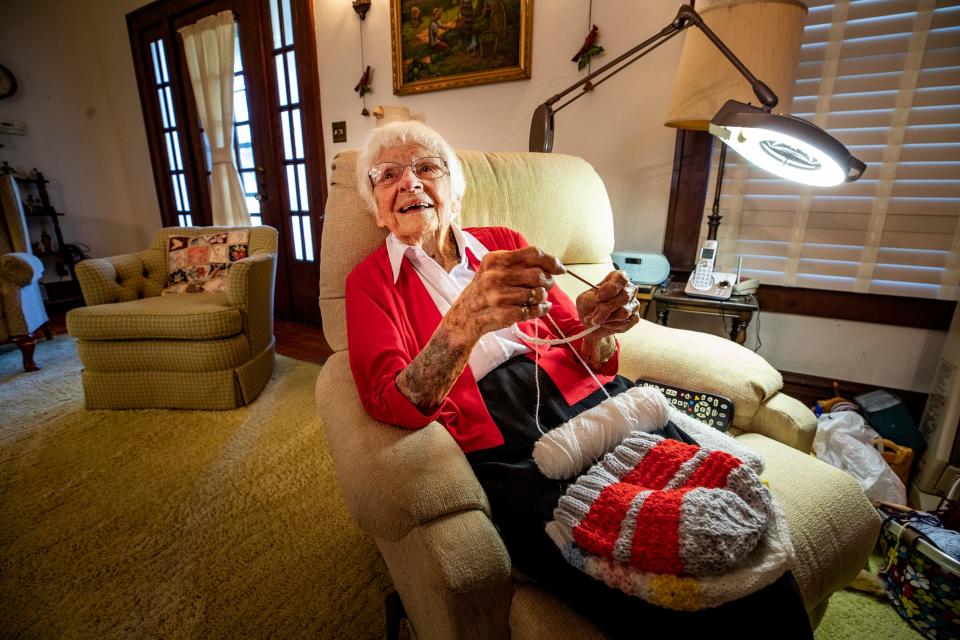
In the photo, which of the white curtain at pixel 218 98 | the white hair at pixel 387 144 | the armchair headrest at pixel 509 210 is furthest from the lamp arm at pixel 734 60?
the white curtain at pixel 218 98

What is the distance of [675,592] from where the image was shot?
51cm

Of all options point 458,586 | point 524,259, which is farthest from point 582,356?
point 458,586

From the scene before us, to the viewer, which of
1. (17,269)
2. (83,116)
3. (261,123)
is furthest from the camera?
(83,116)

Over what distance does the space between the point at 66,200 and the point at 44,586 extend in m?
4.42

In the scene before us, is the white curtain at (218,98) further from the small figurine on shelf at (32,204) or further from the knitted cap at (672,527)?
the knitted cap at (672,527)

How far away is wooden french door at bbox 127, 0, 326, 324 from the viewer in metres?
2.92

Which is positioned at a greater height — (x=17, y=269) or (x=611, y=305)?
(x=611, y=305)

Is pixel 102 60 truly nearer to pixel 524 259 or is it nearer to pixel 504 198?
pixel 504 198

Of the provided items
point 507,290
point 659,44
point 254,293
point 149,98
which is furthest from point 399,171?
point 149,98

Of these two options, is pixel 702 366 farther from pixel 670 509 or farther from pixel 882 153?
pixel 882 153

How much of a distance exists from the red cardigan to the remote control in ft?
0.63

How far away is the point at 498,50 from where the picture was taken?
2193 millimetres

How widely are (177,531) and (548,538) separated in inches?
51.6

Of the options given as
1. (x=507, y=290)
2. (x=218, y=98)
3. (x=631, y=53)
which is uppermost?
(x=218, y=98)
